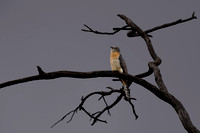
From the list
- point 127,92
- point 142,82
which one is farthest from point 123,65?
point 142,82

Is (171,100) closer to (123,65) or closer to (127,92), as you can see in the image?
(127,92)

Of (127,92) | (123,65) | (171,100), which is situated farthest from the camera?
(123,65)

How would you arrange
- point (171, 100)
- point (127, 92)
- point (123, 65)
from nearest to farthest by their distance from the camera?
1. point (171, 100)
2. point (127, 92)
3. point (123, 65)

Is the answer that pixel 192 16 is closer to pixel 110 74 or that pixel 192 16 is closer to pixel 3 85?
pixel 110 74

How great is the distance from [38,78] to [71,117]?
61.4 inches

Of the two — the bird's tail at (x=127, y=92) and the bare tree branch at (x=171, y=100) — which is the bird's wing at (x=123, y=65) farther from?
the bare tree branch at (x=171, y=100)

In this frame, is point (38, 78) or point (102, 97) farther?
point (102, 97)

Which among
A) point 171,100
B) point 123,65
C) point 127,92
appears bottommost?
point 171,100

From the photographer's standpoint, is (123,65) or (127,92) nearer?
(127,92)

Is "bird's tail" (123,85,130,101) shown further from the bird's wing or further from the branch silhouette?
the bird's wing

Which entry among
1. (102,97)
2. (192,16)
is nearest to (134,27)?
(192,16)

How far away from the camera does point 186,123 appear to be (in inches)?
167

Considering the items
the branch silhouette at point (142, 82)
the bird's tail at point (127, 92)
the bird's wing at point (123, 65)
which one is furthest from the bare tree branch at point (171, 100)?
the bird's wing at point (123, 65)

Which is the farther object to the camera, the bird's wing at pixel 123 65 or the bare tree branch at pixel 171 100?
the bird's wing at pixel 123 65
